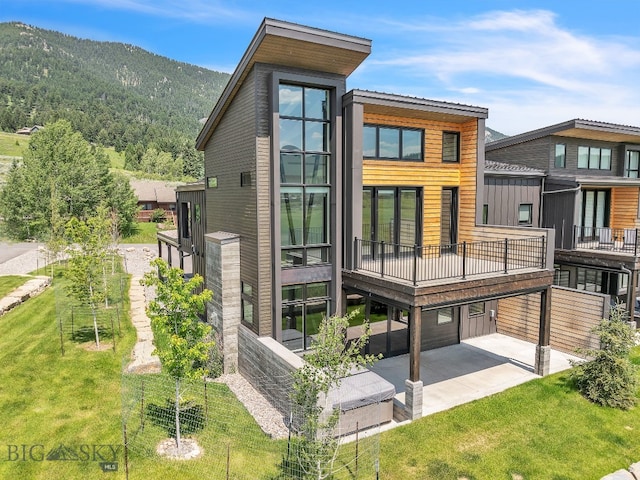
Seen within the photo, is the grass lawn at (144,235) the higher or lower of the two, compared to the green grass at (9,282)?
higher

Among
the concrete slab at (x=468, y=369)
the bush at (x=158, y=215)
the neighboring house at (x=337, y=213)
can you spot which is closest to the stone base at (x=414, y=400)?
the neighboring house at (x=337, y=213)

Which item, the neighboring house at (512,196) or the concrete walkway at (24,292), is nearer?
the neighboring house at (512,196)

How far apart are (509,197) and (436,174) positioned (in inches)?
174

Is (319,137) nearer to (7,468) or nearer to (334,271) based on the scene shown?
(334,271)

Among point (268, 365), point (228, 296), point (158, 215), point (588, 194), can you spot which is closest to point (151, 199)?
point (158, 215)

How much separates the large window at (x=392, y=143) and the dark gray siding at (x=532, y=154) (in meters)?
8.08

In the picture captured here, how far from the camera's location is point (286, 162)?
11906 mm

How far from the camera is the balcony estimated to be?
15.9 metres

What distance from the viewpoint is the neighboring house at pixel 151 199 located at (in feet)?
186

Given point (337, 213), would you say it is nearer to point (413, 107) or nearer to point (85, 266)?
point (413, 107)

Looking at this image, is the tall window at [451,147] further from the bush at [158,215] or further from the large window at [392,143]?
the bush at [158,215]

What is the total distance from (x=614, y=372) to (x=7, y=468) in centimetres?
1373

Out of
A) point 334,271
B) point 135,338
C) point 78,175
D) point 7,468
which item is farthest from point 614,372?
point 78,175

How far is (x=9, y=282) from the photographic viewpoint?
23219 millimetres
